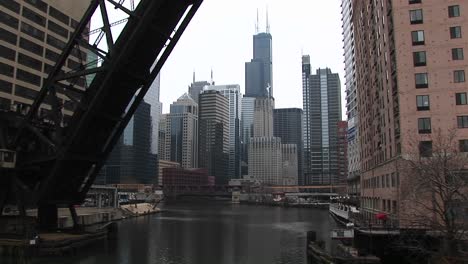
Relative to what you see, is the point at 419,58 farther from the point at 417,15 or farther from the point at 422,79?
the point at 417,15

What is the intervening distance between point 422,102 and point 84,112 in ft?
102

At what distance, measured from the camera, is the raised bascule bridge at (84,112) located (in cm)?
3100

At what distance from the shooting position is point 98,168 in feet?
127

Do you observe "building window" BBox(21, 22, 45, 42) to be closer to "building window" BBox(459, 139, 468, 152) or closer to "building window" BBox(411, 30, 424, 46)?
"building window" BBox(411, 30, 424, 46)

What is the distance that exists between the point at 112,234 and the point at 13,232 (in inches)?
495

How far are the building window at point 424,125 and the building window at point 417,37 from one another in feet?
→ 24.8

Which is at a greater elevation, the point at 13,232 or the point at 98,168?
the point at 98,168

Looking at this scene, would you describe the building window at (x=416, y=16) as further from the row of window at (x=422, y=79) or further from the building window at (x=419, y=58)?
the row of window at (x=422, y=79)

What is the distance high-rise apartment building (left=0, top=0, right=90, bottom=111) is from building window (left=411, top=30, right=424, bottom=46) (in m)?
49.8

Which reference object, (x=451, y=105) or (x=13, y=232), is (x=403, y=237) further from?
(x=13, y=232)

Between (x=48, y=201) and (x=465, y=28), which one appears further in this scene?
(x=465, y=28)

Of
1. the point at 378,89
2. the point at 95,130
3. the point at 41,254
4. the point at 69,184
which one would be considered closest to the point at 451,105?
the point at 378,89

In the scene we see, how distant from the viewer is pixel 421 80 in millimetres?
44094

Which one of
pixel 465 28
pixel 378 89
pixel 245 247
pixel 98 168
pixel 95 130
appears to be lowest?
pixel 245 247
